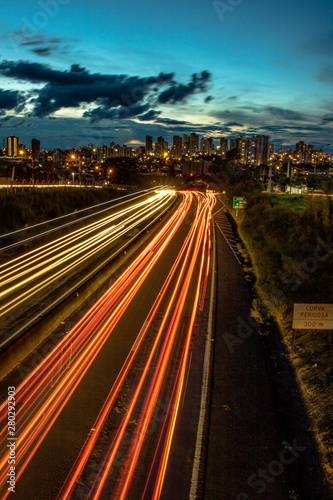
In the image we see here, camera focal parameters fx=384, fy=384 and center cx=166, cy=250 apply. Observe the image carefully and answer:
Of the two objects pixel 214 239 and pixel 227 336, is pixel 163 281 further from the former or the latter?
pixel 214 239

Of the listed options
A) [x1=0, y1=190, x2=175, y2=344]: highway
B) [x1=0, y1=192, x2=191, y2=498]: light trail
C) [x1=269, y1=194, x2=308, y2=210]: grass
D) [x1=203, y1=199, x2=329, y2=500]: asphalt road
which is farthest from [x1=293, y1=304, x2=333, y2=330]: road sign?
[x1=269, y1=194, x2=308, y2=210]: grass

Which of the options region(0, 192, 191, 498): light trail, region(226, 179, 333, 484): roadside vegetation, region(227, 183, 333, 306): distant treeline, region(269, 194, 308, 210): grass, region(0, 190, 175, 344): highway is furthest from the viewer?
region(269, 194, 308, 210): grass

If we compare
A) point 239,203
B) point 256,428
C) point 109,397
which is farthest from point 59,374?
point 239,203

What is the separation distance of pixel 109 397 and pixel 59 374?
52.1 inches

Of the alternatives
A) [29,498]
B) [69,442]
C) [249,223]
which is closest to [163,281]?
[69,442]

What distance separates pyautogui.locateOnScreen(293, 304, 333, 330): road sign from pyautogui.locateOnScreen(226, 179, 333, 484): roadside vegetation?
81cm

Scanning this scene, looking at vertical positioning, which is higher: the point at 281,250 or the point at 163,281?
the point at 281,250

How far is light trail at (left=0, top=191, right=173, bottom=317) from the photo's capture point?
12641mm

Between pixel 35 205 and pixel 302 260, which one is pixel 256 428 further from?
pixel 35 205

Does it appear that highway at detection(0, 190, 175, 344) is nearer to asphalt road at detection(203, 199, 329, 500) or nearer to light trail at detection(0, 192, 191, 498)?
light trail at detection(0, 192, 191, 498)

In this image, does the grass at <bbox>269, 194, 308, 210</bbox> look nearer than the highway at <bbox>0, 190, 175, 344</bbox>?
No

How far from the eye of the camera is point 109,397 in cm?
720

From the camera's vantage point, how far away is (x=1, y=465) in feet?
17.7

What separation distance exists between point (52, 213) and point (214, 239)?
12594 mm
